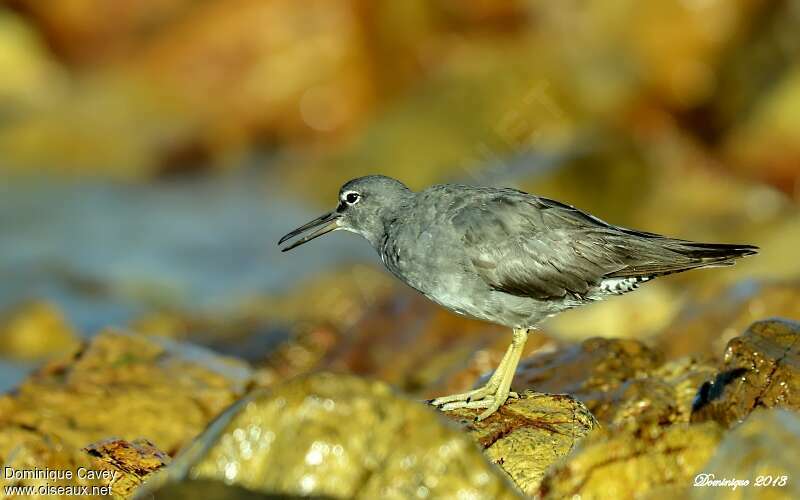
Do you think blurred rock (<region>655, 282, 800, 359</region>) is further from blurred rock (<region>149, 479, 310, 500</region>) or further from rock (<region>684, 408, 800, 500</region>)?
blurred rock (<region>149, 479, 310, 500</region>)

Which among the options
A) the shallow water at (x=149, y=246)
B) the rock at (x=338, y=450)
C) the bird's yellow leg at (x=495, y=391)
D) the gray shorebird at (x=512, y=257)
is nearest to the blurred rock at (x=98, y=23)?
the shallow water at (x=149, y=246)

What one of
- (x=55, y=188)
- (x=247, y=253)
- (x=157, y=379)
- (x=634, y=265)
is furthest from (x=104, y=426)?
(x=55, y=188)

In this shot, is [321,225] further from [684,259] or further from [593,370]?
[684,259]

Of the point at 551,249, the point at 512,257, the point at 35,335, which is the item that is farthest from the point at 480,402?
the point at 35,335

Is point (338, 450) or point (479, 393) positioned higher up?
point (479, 393)

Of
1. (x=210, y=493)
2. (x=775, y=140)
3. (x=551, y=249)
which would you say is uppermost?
(x=775, y=140)

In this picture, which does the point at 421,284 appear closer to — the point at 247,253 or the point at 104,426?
the point at 104,426

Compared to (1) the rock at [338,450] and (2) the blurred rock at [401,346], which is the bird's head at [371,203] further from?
(1) the rock at [338,450]
